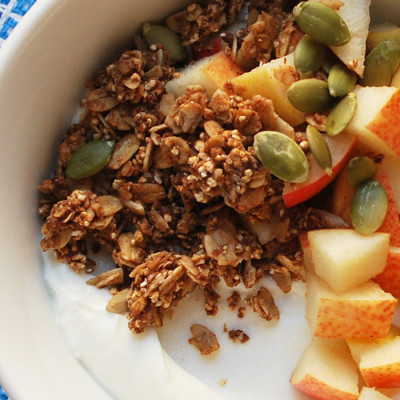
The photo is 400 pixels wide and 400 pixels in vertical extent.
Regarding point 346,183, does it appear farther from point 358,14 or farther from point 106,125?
point 106,125

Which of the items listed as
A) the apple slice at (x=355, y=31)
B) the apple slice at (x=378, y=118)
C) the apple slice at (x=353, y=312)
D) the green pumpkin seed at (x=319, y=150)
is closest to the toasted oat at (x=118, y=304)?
the apple slice at (x=353, y=312)

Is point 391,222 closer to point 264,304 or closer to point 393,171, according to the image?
point 393,171

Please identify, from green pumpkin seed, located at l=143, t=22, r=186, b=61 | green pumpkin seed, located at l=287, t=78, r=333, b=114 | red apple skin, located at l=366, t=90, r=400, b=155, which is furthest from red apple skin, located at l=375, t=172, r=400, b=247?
green pumpkin seed, located at l=143, t=22, r=186, b=61

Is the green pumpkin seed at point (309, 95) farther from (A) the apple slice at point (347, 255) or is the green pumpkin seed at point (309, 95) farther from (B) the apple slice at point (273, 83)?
(A) the apple slice at point (347, 255)

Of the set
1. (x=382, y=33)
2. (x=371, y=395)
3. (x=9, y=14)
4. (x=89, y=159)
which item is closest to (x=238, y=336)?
(x=371, y=395)

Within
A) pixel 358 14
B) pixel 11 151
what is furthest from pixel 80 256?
pixel 358 14
